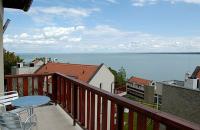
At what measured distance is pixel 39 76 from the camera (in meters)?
6.98

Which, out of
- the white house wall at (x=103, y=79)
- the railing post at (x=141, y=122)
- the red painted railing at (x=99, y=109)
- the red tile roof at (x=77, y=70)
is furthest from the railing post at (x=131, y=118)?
the white house wall at (x=103, y=79)

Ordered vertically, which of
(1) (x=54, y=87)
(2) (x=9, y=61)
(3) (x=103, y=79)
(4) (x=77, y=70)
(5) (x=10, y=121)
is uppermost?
(5) (x=10, y=121)

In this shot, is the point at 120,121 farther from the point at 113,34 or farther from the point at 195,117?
the point at 113,34

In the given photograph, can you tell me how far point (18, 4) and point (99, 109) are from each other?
3489mm

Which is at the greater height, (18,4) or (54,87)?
(18,4)

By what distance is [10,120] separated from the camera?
126 inches

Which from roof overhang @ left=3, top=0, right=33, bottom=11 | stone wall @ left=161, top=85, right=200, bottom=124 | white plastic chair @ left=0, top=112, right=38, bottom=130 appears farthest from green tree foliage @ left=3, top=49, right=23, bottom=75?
white plastic chair @ left=0, top=112, right=38, bottom=130

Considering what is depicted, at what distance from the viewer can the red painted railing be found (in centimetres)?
231

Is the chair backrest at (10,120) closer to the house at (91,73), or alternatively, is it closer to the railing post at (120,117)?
the railing post at (120,117)

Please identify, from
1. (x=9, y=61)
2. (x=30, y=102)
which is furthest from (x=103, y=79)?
(x=30, y=102)

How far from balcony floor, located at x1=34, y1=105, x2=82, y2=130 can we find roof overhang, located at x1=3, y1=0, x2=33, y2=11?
7.58ft

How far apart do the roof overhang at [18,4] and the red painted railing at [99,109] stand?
164 centimetres

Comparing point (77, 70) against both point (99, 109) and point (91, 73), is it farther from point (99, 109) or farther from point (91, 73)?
point (99, 109)

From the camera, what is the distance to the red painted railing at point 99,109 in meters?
2.31
